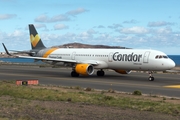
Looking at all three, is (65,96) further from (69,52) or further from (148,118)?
(69,52)

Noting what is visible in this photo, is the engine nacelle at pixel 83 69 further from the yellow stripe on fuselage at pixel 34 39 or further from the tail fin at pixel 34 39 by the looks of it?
the yellow stripe on fuselage at pixel 34 39

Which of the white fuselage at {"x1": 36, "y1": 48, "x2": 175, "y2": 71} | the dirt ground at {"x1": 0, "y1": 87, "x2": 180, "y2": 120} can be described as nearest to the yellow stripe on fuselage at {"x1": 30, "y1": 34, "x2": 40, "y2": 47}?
the white fuselage at {"x1": 36, "y1": 48, "x2": 175, "y2": 71}

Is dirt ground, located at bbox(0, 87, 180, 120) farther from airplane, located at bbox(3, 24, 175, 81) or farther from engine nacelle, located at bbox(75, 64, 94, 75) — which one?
engine nacelle, located at bbox(75, 64, 94, 75)

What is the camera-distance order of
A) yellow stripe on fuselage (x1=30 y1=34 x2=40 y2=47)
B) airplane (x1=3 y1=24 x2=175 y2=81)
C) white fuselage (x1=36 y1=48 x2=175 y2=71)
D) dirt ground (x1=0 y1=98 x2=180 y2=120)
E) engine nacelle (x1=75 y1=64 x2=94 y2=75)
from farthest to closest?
yellow stripe on fuselage (x1=30 y1=34 x2=40 y2=47), engine nacelle (x1=75 y1=64 x2=94 y2=75), airplane (x1=3 y1=24 x2=175 y2=81), white fuselage (x1=36 y1=48 x2=175 y2=71), dirt ground (x1=0 y1=98 x2=180 y2=120)

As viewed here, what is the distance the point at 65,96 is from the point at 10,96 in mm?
2778

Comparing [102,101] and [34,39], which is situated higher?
[34,39]

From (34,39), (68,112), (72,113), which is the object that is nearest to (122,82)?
(68,112)

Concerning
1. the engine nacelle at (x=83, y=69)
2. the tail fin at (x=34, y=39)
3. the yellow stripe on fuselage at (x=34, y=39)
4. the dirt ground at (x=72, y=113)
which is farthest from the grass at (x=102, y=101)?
the yellow stripe on fuselage at (x=34, y=39)

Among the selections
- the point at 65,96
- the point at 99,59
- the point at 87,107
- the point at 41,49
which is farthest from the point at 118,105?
the point at 41,49

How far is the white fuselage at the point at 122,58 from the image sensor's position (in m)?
29.0

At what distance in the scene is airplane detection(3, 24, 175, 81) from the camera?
29125mm

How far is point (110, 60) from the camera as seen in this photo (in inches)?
1277

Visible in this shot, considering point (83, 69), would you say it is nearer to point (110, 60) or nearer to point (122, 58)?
point (110, 60)

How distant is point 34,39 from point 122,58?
15.5 metres
